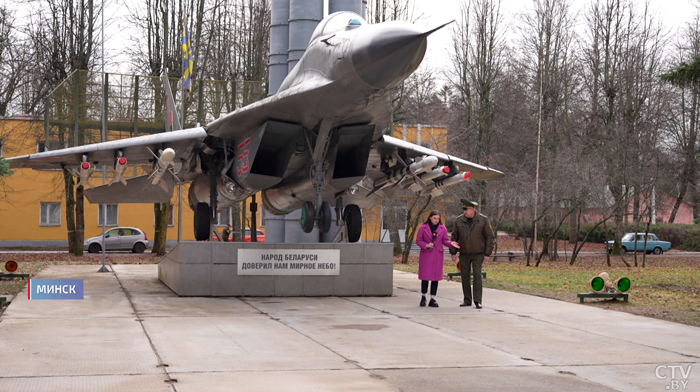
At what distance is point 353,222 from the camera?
47.3 feet

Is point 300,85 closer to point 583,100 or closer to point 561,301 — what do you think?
point 561,301

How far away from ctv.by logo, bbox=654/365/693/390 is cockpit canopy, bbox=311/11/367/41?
603 centimetres

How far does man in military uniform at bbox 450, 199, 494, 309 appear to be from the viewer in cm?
1116

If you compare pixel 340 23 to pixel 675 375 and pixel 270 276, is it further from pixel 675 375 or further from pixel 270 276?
pixel 675 375

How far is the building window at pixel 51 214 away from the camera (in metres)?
38.8

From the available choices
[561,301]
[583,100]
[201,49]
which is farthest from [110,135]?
[583,100]

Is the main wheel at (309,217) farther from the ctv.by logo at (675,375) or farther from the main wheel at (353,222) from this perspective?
the ctv.by logo at (675,375)

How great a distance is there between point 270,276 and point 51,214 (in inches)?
1204

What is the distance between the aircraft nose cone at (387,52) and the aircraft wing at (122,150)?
540 centimetres

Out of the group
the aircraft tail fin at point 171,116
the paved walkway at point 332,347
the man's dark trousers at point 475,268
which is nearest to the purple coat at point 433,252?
the man's dark trousers at point 475,268

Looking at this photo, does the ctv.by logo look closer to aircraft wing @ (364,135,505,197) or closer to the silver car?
aircraft wing @ (364,135,505,197)

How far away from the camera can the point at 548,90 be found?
36.3 m

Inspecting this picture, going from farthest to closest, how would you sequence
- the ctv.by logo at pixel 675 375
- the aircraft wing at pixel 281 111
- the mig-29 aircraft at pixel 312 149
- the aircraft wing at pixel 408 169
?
the aircraft wing at pixel 408 169, the aircraft wing at pixel 281 111, the mig-29 aircraft at pixel 312 149, the ctv.by logo at pixel 675 375

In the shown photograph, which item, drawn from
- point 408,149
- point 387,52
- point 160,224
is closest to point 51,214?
point 160,224
